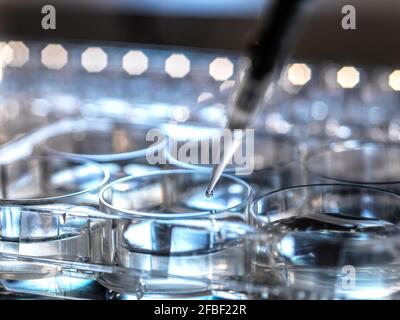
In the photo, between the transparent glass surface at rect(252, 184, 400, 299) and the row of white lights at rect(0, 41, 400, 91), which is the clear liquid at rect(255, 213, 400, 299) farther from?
the row of white lights at rect(0, 41, 400, 91)

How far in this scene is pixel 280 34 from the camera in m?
0.37

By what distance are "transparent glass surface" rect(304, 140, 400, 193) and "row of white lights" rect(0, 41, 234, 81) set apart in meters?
0.21

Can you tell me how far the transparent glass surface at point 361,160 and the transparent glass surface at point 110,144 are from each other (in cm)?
15

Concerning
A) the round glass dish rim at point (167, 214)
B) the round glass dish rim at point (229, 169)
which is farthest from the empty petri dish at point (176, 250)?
the round glass dish rim at point (229, 169)

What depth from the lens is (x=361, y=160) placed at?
25.4 inches

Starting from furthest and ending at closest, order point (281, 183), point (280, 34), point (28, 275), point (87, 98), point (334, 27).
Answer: point (334, 27)
point (87, 98)
point (281, 183)
point (28, 275)
point (280, 34)

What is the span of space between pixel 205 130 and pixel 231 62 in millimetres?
150

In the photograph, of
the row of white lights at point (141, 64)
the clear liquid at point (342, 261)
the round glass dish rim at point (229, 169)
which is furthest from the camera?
the row of white lights at point (141, 64)

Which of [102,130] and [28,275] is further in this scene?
[102,130]

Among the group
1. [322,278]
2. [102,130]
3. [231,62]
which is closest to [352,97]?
[231,62]

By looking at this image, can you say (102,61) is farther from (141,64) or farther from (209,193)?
(209,193)

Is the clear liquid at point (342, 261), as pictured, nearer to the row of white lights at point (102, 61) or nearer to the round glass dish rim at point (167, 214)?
the round glass dish rim at point (167, 214)

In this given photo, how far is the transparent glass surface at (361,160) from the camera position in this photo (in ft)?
2.05
